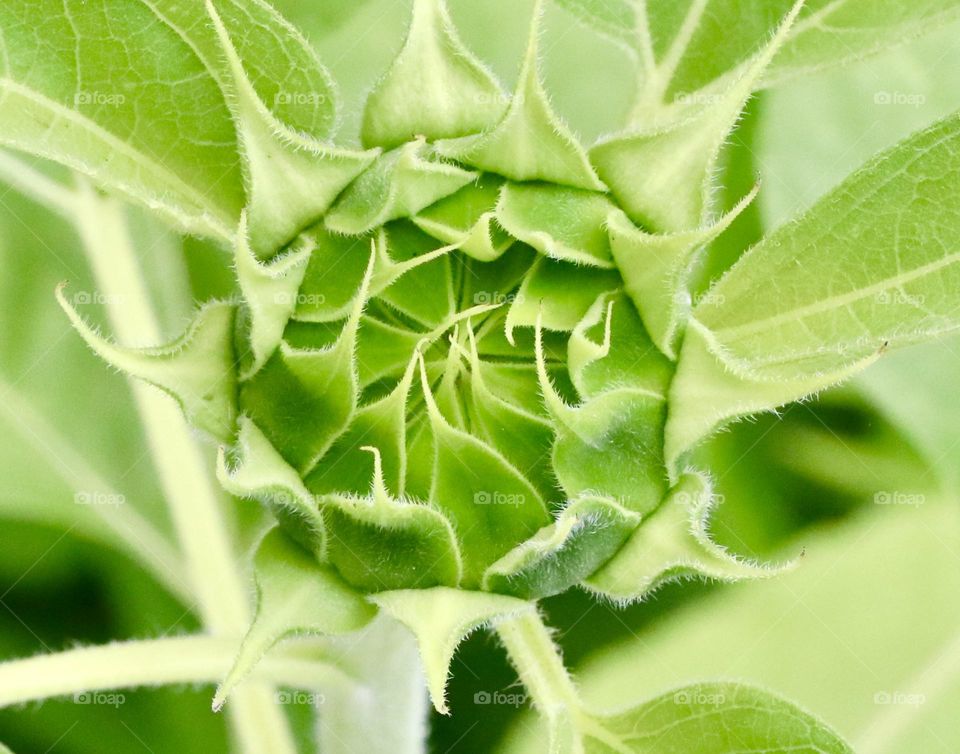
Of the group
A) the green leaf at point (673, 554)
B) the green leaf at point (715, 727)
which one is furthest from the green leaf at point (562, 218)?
the green leaf at point (715, 727)

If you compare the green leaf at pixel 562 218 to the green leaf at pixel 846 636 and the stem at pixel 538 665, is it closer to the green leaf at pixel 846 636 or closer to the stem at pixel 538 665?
the stem at pixel 538 665

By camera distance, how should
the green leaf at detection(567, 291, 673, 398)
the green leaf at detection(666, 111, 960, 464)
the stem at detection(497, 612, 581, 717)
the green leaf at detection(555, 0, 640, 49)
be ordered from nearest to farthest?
the green leaf at detection(567, 291, 673, 398) < the green leaf at detection(666, 111, 960, 464) < the stem at detection(497, 612, 581, 717) < the green leaf at detection(555, 0, 640, 49)

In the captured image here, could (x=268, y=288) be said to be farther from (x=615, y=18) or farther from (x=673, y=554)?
(x=615, y=18)

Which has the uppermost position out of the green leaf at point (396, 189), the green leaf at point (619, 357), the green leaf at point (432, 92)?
the green leaf at point (432, 92)

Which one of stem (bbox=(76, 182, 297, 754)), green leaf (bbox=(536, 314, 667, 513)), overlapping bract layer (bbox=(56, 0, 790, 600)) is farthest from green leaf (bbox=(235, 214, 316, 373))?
stem (bbox=(76, 182, 297, 754))

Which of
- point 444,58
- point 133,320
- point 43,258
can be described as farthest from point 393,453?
point 43,258

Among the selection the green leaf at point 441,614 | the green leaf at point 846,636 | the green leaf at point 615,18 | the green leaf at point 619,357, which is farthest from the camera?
the green leaf at point 846,636

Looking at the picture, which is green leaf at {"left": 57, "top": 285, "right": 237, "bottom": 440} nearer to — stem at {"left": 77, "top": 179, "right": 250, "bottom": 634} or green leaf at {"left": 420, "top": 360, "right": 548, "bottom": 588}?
green leaf at {"left": 420, "top": 360, "right": 548, "bottom": 588}
